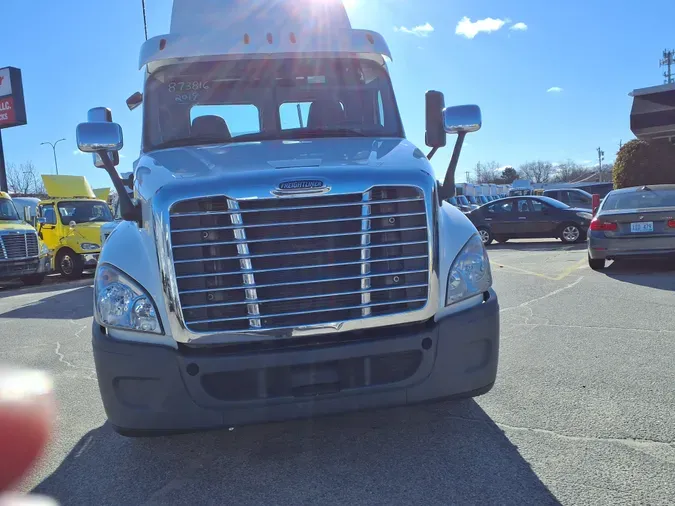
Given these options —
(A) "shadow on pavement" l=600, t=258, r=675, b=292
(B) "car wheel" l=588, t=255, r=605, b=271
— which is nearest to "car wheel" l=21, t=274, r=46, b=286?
(B) "car wheel" l=588, t=255, r=605, b=271

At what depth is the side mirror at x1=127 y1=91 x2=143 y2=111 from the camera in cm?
492

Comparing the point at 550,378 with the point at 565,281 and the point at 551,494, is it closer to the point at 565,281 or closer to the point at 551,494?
the point at 551,494

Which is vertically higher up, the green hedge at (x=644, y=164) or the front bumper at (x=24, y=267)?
the green hedge at (x=644, y=164)

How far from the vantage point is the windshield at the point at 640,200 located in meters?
9.54

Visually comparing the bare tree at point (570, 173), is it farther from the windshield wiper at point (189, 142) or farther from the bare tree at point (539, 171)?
the windshield wiper at point (189, 142)

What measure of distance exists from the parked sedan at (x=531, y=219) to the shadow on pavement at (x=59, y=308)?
10759 millimetres

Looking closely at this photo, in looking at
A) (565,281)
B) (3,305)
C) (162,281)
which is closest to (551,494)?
(162,281)

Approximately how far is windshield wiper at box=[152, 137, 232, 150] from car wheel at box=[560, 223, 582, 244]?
47.8 feet

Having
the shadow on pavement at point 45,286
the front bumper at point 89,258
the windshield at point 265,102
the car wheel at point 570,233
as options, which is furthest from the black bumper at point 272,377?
the car wheel at point 570,233

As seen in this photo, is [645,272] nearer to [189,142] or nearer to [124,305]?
[189,142]

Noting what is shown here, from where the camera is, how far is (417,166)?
3250 mm

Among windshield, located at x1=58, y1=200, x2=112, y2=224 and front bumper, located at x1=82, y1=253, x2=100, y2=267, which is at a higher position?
windshield, located at x1=58, y1=200, x2=112, y2=224

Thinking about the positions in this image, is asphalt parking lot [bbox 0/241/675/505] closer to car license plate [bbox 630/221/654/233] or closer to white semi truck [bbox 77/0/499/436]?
white semi truck [bbox 77/0/499/436]

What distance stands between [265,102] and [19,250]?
39.2 feet
